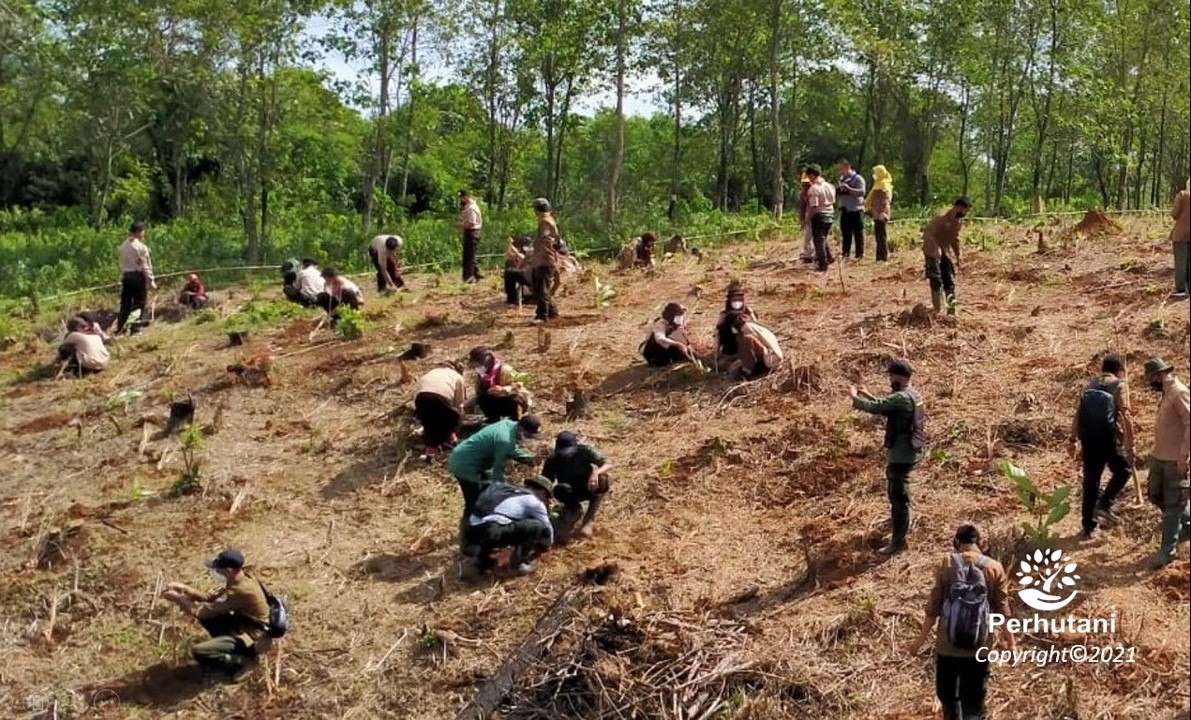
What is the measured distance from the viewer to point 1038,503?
900 centimetres

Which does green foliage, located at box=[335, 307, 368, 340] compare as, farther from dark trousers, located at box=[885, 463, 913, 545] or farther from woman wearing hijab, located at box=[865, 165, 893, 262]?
dark trousers, located at box=[885, 463, 913, 545]

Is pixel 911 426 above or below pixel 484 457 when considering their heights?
above

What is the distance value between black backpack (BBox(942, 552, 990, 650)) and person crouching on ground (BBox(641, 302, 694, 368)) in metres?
6.40

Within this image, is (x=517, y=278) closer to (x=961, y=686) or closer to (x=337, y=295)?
(x=337, y=295)

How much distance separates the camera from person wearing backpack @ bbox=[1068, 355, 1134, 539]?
802cm

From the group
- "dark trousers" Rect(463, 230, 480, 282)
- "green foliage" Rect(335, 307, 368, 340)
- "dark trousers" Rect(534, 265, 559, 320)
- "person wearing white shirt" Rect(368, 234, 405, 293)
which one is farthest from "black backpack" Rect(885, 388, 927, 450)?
"person wearing white shirt" Rect(368, 234, 405, 293)

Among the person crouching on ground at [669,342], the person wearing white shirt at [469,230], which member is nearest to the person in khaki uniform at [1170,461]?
the person crouching on ground at [669,342]

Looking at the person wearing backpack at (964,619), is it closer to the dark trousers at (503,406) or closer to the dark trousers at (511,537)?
the dark trousers at (511,537)

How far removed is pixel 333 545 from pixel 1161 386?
255 inches

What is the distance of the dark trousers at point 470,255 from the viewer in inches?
704

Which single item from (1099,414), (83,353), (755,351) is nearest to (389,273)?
(83,353)

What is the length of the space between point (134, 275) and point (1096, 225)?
1321cm

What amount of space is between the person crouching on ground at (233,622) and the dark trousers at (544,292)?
6.51 meters

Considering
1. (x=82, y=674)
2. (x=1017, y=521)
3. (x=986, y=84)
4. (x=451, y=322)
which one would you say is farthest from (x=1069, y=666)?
(x=986, y=84)
